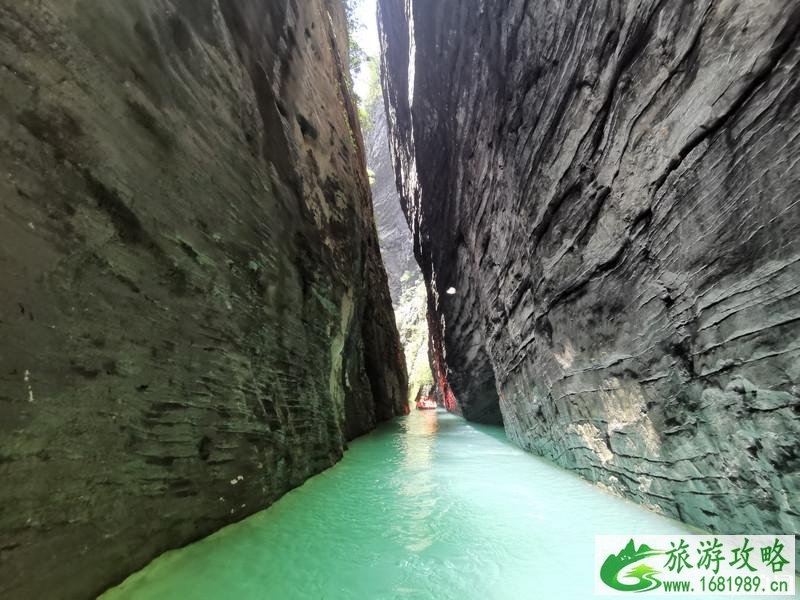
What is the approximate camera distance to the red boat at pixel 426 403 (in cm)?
2896

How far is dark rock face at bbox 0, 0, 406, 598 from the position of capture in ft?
5.96

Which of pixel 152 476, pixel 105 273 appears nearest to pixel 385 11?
pixel 105 273

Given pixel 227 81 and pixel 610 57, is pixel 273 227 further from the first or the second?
pixel 610 57

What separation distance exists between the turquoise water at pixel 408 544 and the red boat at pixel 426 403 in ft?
82.6

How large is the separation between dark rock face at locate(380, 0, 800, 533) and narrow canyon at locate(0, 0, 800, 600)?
21mm

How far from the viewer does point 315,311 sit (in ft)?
18.3

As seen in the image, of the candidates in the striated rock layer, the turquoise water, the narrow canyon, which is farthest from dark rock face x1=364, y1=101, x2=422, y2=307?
the turquoise water

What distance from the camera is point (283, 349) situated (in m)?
4.42

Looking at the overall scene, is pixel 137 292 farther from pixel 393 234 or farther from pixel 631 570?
pixel 393 234

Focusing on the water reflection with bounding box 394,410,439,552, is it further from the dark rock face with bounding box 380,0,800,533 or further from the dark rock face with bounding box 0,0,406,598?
the dark rock face with bounding box 380,0,800,533

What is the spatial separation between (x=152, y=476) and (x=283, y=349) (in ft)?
7.02

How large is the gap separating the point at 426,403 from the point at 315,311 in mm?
27242

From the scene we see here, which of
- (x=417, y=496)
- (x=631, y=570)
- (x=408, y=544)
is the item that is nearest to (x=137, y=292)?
(x=408, y=544)

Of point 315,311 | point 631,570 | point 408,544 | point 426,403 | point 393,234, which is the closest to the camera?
point 631,570
